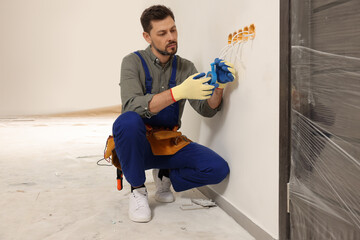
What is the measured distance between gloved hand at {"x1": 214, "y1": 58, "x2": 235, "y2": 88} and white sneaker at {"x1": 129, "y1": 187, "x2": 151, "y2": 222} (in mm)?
607

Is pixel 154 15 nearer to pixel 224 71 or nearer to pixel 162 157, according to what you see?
pixel 224 71

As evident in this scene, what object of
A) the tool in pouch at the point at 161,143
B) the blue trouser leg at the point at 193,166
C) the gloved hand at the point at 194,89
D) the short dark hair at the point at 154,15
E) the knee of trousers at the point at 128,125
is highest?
the short dark hair at the point at 154,15

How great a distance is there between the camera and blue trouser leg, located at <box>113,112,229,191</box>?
1503mm

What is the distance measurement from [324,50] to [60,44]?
21.5 ft

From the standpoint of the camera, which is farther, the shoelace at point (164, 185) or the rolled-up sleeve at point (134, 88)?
the shoelace at point (164, 185)

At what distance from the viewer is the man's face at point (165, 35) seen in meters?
1.65

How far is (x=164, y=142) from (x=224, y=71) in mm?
454

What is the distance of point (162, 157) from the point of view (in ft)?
5.51

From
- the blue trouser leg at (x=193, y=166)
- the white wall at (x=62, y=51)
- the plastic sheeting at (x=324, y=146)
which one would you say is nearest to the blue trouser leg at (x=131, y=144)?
the blue trouser leg at (x=193, y=166)

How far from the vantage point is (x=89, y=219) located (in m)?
1.50

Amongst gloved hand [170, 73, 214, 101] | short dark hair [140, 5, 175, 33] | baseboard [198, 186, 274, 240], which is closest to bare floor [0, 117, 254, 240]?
baseboard [198, 186, 274, 240]

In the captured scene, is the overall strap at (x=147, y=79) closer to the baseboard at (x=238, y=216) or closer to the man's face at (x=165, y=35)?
the man's face at (x=165, y=35)

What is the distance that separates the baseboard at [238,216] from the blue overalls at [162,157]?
0.40 feet

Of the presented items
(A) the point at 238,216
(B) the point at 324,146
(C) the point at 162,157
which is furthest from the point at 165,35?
(B) the point at 324,146
